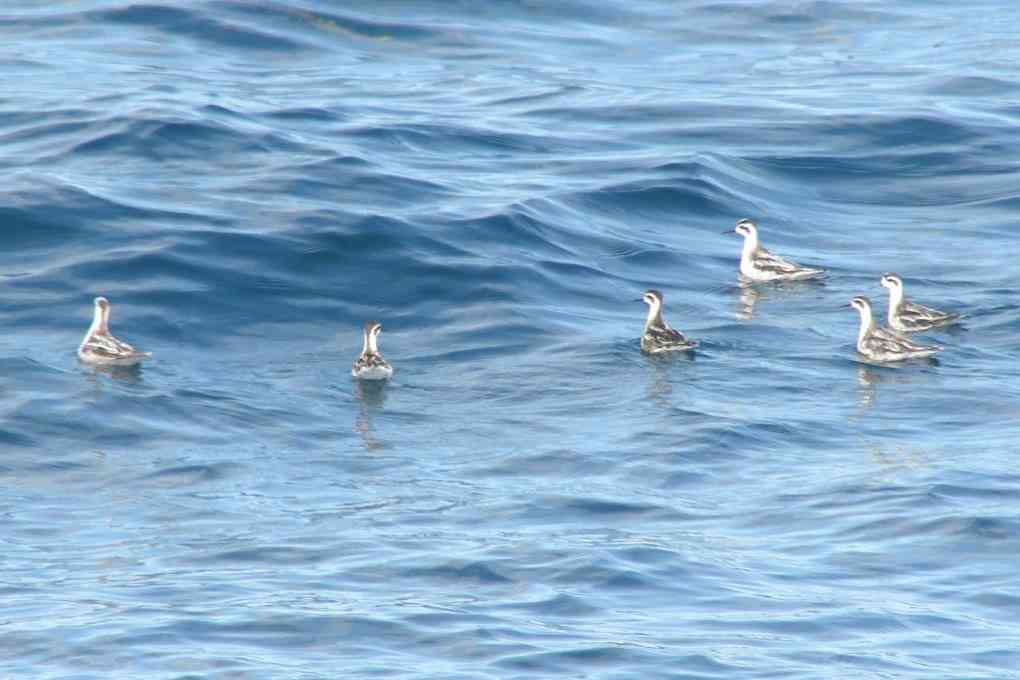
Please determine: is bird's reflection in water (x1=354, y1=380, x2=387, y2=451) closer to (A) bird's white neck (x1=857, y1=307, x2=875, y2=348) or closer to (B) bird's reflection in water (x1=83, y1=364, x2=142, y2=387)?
(B) bird's reflection in water (x1=83, y1=364, x2=142, y2=387)

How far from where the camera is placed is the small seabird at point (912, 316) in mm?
23219

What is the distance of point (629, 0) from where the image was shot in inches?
1724

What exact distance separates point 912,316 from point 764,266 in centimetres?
219

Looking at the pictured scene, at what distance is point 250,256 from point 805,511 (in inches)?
372

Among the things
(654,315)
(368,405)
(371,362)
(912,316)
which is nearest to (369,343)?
(371,362)

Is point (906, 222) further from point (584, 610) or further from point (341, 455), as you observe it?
point (584, 610)

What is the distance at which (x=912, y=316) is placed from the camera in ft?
76.5

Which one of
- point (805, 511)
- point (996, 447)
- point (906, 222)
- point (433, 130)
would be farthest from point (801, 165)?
point (805, 511)

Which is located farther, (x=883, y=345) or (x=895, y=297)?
(x=895, y=297)

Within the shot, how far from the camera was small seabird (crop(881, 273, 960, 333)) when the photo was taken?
2322cm

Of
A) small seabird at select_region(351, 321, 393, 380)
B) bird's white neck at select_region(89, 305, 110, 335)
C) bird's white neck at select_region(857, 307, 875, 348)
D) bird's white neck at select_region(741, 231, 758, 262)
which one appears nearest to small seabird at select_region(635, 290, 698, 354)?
bird's white neck at select_region(857, 307, 875, 348)

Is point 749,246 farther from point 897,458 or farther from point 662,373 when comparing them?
point 897,458

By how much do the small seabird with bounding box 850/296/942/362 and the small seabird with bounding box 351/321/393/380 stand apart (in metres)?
4.97

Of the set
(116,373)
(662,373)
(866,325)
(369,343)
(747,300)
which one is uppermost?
(747,300)
